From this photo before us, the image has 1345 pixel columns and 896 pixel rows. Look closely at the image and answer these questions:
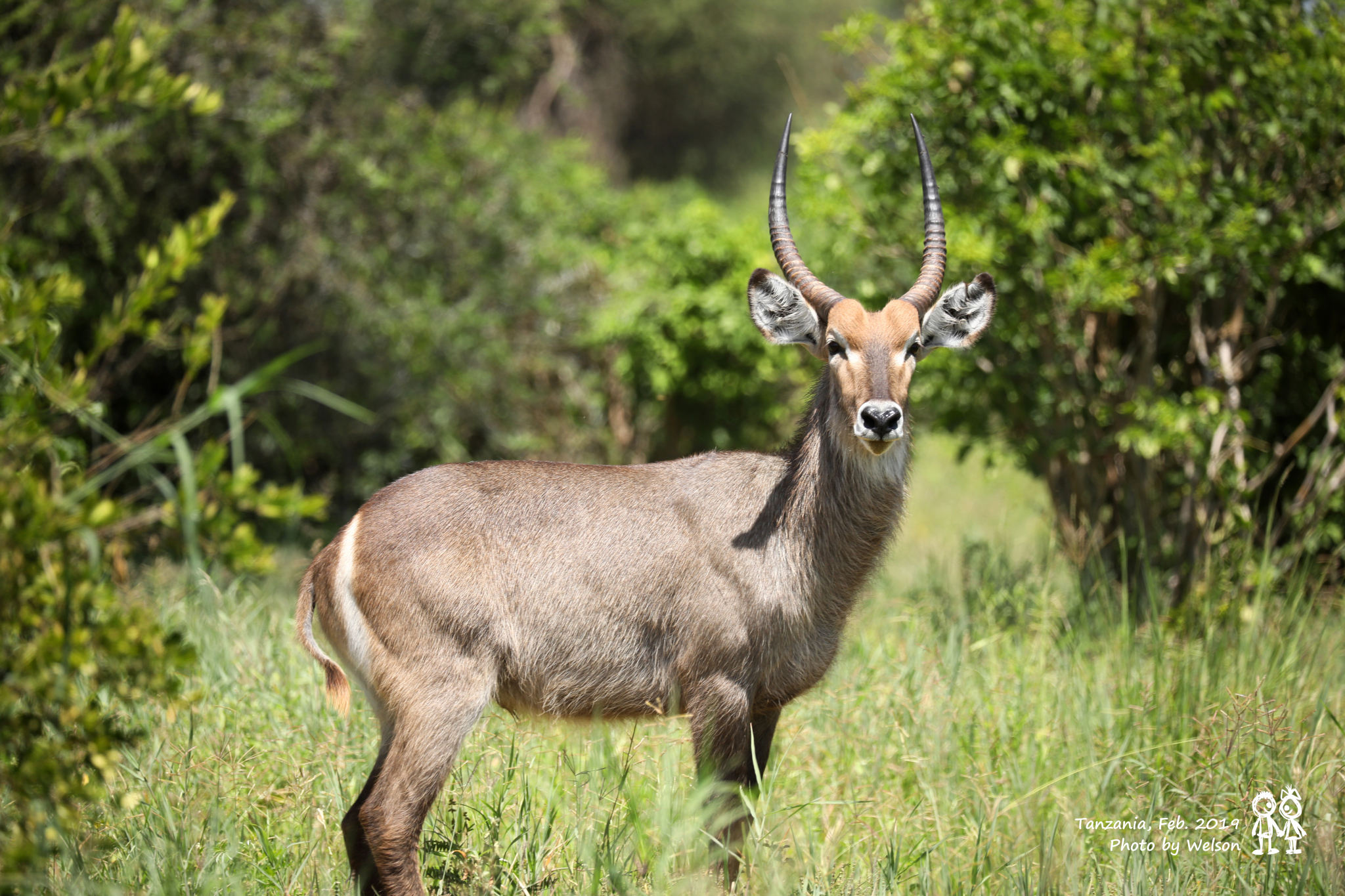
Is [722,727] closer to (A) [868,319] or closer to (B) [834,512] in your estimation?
(B) [834,512]

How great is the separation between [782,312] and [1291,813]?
2.29 meters

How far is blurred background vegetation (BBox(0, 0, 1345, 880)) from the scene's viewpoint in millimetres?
2234

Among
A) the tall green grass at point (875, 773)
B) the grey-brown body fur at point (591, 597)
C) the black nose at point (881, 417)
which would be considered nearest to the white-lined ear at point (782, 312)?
the grey-brown body fur at point (591, 597)

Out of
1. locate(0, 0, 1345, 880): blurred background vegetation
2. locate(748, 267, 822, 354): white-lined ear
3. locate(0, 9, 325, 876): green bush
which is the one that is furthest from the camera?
locate(748, 267, 822, 354): white-lined ear

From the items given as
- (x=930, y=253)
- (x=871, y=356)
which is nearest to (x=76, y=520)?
(x=871, y=356)

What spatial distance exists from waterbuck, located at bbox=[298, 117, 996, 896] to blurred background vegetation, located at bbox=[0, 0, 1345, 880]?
563 mm

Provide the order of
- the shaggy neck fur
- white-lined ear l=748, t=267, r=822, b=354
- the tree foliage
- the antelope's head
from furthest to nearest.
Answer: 1. the tree foliage
2. white-lined ear l=748, t=267, r=822, b=354
3. the shaggy neck fur
4. the antelope's head

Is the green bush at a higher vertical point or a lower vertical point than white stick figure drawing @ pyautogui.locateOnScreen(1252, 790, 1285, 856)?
higher

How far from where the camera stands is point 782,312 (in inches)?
143

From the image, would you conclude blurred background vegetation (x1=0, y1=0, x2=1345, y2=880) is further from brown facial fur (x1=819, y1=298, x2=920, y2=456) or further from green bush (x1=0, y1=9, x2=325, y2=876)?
brown facial fur (x1=819, y1=298, x2=920, y2=456)

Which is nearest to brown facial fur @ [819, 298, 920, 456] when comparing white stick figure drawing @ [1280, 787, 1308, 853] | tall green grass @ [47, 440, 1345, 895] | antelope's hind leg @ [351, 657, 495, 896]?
tall green grass @ [47, 440, 1345, 895]

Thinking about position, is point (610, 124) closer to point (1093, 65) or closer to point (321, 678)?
point (1093, 65)

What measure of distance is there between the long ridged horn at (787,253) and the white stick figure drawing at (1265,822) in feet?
6.84

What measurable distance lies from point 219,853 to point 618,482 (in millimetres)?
1582
